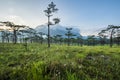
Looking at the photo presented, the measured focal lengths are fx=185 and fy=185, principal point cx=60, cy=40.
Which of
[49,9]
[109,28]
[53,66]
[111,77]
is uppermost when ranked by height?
[49,9]

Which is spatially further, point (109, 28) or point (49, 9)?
point (109, 28)

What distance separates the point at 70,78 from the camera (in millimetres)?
6168

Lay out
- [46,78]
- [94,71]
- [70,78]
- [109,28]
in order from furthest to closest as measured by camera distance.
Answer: [109,28], [94,71], [46,78], [70,78]

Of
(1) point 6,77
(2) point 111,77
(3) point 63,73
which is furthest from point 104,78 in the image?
(1) point 6,77

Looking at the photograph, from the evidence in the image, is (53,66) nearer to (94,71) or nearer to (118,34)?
(94,71)

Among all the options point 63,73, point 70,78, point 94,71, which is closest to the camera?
point 70,78

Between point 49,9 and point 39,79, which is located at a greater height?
point 49,9

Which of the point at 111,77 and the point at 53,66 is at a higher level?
the point at 53,66

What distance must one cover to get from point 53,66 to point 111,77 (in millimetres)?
2646

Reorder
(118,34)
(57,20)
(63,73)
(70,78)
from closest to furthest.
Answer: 1. (70,78)
2. (63,73)
3. (57,20)
4. (118,34)

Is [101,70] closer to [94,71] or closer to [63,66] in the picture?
[94,71]

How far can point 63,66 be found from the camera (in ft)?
27.5

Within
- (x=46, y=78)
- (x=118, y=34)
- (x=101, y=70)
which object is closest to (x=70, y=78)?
(x=46, y=78)

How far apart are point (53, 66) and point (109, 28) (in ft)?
211
